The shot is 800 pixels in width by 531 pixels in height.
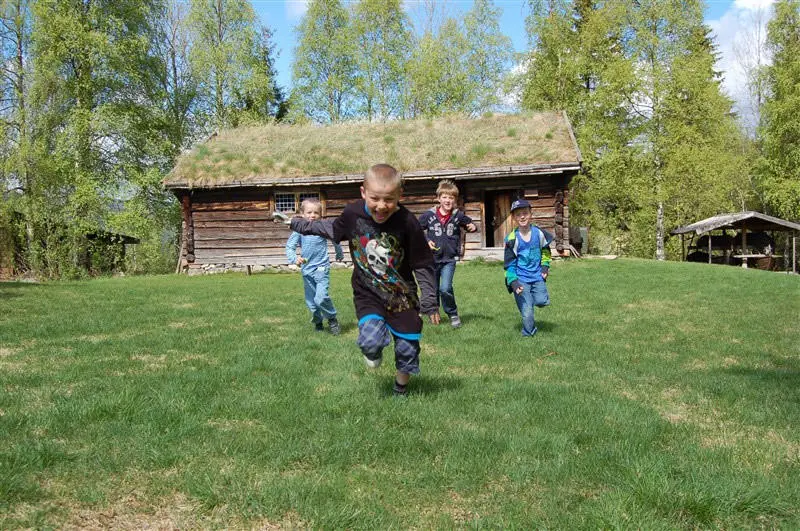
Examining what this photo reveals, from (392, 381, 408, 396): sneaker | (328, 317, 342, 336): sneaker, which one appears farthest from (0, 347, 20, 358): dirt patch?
(392, 381, 408, 396): sneaker

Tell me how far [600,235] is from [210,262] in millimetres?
22352

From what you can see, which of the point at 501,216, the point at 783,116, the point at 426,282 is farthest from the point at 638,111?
the point at 426,282

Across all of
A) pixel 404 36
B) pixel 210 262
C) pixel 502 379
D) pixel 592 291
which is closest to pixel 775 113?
pixel 404 36

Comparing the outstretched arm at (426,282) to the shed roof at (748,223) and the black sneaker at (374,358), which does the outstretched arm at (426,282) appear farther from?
the shed roof at (748,223)

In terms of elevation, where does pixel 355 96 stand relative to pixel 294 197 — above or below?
above

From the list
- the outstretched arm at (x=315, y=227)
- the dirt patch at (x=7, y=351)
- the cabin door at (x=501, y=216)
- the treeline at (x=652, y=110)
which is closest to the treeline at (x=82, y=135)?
the cabin door at (x=501, y=216)

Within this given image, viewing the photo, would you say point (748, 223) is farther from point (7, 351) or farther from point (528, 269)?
point (7, 351)

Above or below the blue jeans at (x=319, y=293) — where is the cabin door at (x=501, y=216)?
above

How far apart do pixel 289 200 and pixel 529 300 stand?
1548 centimetres

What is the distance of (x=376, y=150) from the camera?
21719 millimetres

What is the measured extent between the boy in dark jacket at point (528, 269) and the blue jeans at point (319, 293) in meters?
2.44

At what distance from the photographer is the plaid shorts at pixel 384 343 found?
443 centimetres

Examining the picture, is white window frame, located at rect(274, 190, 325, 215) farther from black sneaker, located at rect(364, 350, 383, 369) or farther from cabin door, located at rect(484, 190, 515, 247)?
black sneaker, located at rect(364, 350, 383, 369)

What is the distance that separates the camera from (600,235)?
3306 cm
